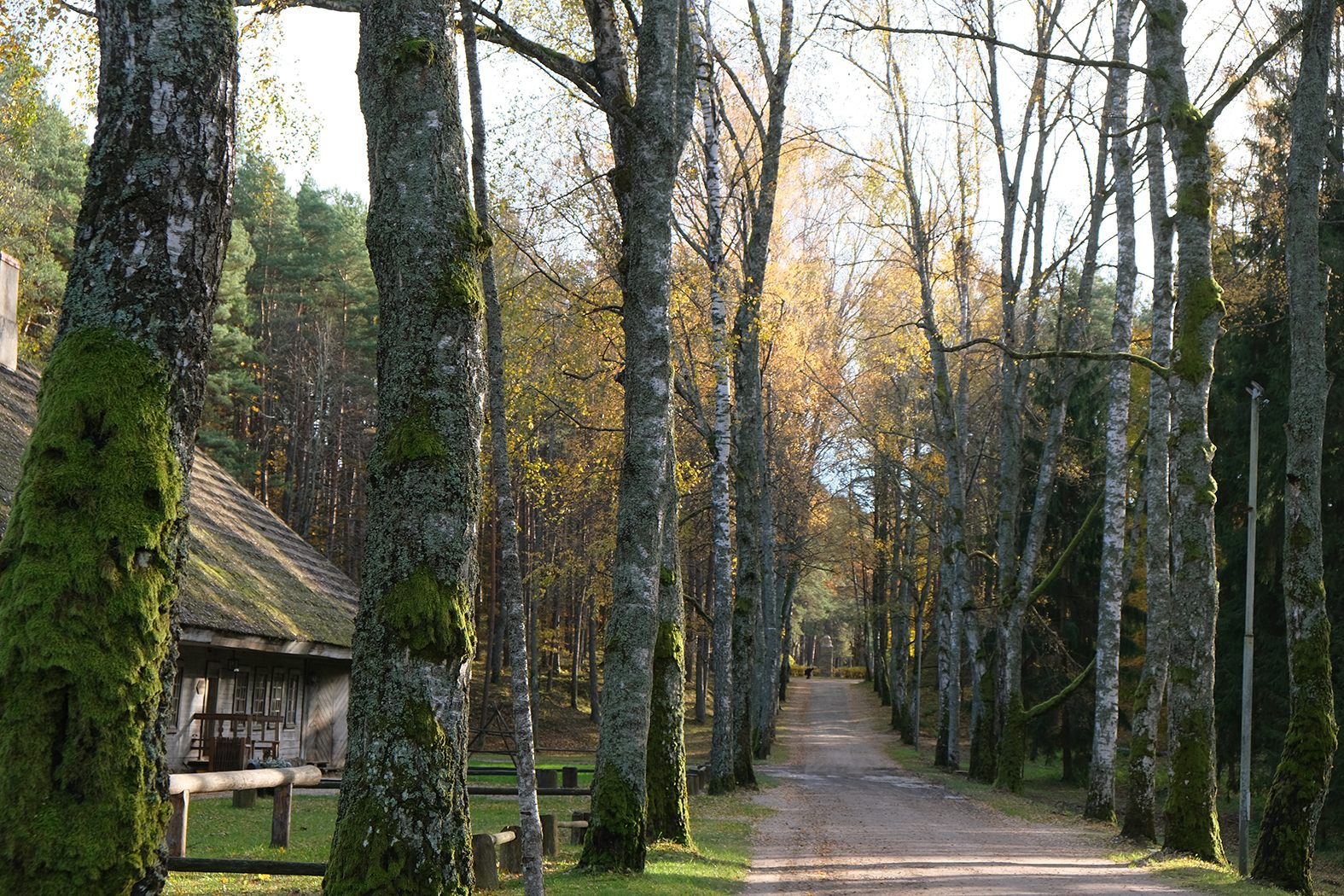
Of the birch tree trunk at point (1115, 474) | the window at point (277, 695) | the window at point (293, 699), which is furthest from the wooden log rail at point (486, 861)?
the window at point (293, 699)

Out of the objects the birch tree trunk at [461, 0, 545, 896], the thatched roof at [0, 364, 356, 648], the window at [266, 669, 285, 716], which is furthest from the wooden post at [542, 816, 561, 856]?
the window at [266, 669, 285, 716]

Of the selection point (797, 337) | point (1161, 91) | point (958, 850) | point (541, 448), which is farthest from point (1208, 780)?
point (541, 448)

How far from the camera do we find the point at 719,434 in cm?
1872

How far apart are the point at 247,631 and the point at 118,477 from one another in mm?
12434

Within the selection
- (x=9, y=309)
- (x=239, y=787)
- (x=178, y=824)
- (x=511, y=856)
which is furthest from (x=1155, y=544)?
(x=9, y=309)

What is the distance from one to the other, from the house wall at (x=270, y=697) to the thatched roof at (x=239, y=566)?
904mm

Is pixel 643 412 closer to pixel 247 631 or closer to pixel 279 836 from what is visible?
pixel 279 836

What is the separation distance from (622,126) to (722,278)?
805cm

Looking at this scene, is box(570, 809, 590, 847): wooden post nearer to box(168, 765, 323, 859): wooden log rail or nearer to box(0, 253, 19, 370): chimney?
box(168, 765, 323, 859): wooden log rail

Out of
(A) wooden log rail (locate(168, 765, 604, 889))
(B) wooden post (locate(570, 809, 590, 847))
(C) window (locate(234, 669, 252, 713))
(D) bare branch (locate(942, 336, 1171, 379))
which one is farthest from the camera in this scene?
(C) window (locate(234, 669, 252, 713))

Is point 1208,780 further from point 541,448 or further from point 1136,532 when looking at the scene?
point 541,448

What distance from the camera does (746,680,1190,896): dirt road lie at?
10211 mm

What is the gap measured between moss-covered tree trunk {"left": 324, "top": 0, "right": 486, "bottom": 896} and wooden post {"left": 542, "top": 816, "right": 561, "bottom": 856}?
566 centimetres

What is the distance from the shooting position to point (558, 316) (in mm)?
16984
